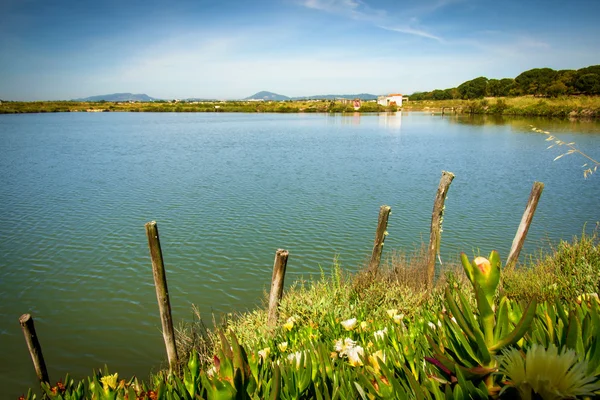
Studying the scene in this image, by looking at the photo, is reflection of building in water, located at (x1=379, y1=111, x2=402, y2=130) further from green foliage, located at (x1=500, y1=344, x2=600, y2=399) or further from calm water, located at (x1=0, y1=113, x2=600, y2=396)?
green foliage, located at (x1=500, y1=344, x2=600, y2=399)

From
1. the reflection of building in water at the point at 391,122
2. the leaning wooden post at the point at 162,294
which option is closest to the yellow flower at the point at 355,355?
the leaning wooden post at the point at 162,294

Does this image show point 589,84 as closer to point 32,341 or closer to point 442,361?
point 442,361

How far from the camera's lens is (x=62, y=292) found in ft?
25.5

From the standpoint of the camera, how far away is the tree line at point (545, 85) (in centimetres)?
6519

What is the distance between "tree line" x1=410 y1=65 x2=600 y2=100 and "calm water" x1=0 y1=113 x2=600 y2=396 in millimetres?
51603

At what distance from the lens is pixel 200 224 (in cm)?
1147

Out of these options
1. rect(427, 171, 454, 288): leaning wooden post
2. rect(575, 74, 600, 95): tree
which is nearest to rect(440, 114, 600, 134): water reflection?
rect(575, 74, 600, 95): tree

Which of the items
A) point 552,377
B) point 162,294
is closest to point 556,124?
point 162,294

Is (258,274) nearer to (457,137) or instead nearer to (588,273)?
(588,273)

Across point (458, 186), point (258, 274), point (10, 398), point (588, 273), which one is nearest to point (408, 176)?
point (458, 186)

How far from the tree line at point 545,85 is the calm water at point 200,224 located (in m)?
51.6

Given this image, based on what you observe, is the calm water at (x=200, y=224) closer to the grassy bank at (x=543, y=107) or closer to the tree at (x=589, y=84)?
the grassy bank at (x=543, y=107)

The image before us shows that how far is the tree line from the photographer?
65.2 metres

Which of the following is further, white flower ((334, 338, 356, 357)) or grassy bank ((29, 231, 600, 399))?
white flower ((334, 338, 356, 357))
